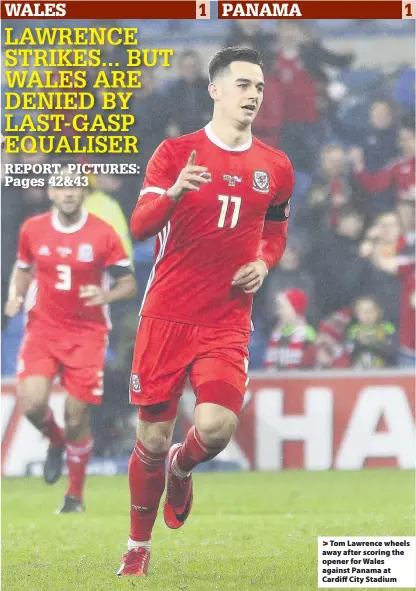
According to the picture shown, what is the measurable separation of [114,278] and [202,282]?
3.04m

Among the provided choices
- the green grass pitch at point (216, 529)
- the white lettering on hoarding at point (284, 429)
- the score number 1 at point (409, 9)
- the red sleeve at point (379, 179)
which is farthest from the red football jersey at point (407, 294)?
the score number 1 at point (409, 9)

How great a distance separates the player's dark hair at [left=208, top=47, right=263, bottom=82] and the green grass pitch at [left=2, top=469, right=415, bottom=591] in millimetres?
2493

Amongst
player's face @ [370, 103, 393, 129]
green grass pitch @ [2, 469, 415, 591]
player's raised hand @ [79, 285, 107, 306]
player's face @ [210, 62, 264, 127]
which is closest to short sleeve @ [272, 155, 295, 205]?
player's face @ [210, 62, 264, 127]

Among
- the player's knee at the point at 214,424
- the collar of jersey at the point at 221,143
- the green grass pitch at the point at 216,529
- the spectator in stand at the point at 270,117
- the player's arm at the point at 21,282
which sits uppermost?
the spectator in stand at the point at 270,117

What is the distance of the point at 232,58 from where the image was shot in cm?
646

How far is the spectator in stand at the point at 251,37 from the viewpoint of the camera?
1128cm

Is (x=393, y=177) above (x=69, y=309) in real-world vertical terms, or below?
above

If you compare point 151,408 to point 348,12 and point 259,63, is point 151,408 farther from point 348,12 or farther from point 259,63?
point 348,12

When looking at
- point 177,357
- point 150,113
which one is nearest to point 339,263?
point 150,113

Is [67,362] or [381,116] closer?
[67,362]

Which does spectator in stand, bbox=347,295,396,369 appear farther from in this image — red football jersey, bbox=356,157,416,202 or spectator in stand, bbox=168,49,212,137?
spectator in stand, bbox=168,49,212,137

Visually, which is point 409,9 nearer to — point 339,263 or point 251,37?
point 251,37

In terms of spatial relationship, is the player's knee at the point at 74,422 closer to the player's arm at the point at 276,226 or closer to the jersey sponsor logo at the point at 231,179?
the player's arm at the point at 276,226

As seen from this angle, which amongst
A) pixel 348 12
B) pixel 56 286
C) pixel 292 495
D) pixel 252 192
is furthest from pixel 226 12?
pixel 292 495
